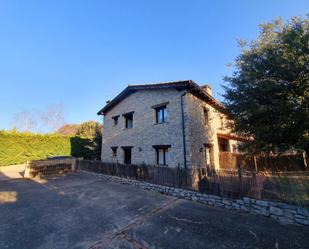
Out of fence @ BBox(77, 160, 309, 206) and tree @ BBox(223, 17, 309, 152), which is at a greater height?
tree @ BBox(223, 17, 309, 152)

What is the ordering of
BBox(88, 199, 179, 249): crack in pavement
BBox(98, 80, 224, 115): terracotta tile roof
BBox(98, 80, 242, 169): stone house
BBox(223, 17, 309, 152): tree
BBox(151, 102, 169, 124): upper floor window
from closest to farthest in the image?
BBox(88, 199, 179, 249): crack in pavement
BBox(223, 17, 309, 152): tree
BBox(98, 80, 242, 169): stone house
BBox(98, 80, 224, 115): terracotta tile roof
BBox(151, 102, 169, 124): upper floor window

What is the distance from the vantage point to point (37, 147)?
21234 millimetres

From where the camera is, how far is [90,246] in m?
4.59

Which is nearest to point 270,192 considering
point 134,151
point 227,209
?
point 227,209

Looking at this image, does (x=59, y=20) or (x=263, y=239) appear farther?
(x=59, y=20)

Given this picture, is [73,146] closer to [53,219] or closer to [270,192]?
[53,219]

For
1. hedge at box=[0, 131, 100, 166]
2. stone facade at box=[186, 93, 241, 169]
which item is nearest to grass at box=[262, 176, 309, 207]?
stone facade at box=[186, 93, 241, 169]

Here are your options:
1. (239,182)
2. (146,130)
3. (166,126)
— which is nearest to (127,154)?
(146,130)

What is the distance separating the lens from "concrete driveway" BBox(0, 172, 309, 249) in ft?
15.4

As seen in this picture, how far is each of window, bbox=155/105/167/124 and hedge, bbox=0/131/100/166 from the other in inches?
462

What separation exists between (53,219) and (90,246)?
9.34 feet

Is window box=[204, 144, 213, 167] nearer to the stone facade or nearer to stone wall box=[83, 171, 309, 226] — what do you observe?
the stone facade

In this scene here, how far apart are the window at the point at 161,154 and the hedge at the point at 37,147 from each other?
37.6 feet

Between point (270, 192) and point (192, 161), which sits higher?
point (192, 161)
